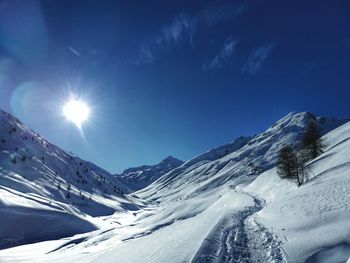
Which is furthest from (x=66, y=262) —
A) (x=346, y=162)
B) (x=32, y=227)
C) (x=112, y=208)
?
(x=112, y=208)

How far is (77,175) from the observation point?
575 ft

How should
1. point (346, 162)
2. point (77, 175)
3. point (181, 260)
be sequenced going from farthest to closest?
point (77, 175), point (346, 162), point (181, 260)

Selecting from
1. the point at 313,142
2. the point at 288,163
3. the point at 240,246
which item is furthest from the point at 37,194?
the point at 240,246

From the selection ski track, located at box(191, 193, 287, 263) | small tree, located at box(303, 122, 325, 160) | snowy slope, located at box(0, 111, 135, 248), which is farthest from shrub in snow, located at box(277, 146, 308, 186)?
snowy slope, located at box(0, 111, 135, 248)

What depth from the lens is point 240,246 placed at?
14.9 metres

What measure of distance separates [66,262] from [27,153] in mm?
134871

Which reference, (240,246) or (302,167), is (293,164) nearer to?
(302,167)

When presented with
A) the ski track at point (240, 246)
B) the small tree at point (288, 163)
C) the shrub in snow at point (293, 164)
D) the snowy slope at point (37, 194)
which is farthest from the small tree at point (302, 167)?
the snowy slope at point (37, 194)

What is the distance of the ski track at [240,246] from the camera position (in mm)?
12875

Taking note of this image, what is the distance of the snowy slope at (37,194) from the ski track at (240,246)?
166 feet

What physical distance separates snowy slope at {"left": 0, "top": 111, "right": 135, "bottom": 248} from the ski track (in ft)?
166

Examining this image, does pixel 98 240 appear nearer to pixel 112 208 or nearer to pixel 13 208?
pixel 13 208

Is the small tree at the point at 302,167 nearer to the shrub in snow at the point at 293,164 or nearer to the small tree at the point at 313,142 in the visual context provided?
the shrub in snow at the point at 293,164

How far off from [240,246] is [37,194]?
90176 millimetres
